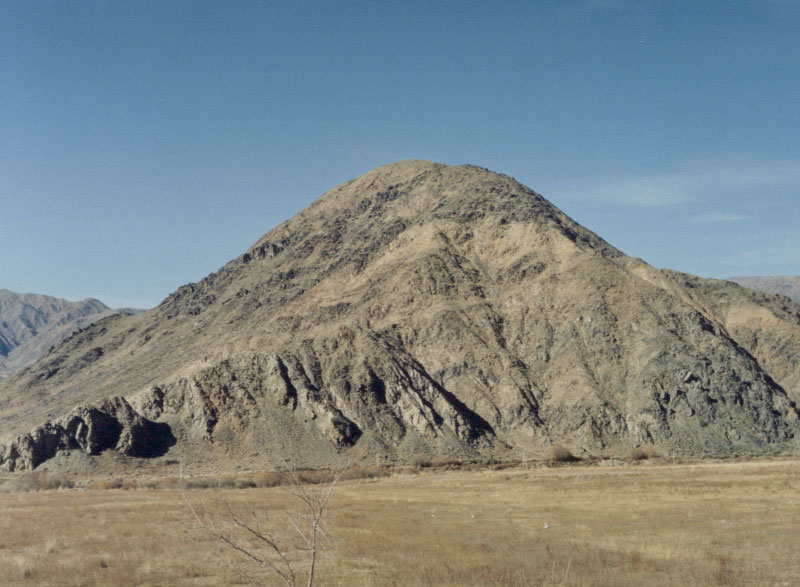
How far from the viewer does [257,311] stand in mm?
142625

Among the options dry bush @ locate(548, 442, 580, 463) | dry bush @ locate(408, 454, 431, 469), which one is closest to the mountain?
dry bush @ locate(408, 454, 431, 469)

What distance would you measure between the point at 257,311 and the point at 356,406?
44.7m

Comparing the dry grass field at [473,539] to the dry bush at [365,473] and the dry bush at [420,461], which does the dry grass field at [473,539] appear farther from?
the dry bush at [420,461]

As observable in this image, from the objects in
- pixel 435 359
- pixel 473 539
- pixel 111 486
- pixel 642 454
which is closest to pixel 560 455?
pixel 642 454

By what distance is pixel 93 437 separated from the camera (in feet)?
312

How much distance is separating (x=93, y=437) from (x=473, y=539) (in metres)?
80.2

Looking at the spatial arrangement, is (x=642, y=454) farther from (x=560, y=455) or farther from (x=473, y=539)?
(x=473, y=539)

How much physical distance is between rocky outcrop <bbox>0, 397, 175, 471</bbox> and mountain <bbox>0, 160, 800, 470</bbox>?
0.84 feet

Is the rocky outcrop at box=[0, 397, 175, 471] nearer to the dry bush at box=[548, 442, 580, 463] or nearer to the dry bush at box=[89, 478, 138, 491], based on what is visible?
the dry bush at box=[89, 478, 138, 491]

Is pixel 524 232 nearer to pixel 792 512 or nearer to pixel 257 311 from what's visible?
pixel 257 311

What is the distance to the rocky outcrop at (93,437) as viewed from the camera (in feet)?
303

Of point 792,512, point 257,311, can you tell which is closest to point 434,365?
point 257,311

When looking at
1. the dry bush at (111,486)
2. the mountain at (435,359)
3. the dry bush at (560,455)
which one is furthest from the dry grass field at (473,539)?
the dry bush at (560,455)

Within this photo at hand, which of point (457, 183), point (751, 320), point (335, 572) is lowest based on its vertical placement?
point (335, 572)
